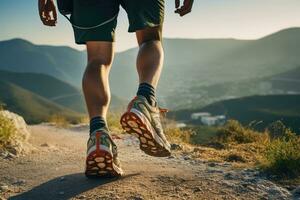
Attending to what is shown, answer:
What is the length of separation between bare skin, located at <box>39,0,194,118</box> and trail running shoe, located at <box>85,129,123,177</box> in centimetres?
20

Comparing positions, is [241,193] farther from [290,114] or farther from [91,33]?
[290,114]

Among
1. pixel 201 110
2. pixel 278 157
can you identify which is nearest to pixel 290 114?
pixel 201 110

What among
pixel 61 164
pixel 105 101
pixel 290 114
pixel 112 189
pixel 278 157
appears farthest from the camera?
pixel 290 114

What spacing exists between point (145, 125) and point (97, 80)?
0.62 m

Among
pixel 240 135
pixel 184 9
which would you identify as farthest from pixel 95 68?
pixel 240 135

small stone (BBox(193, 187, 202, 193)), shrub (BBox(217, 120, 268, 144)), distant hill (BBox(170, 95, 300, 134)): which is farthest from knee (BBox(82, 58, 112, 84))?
distant hill (BBox(170, 95, 300, 134))

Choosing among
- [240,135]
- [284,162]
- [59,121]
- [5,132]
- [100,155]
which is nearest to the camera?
[100,155]

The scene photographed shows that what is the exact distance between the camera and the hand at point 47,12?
370 centimetres

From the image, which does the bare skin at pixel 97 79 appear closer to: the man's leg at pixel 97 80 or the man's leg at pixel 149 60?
the man's leg at pixel 97 80

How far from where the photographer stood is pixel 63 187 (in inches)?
125

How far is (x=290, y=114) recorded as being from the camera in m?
111

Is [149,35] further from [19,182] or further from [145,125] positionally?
[19,182]

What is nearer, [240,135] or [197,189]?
[197,189]

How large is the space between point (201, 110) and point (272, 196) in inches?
5982
